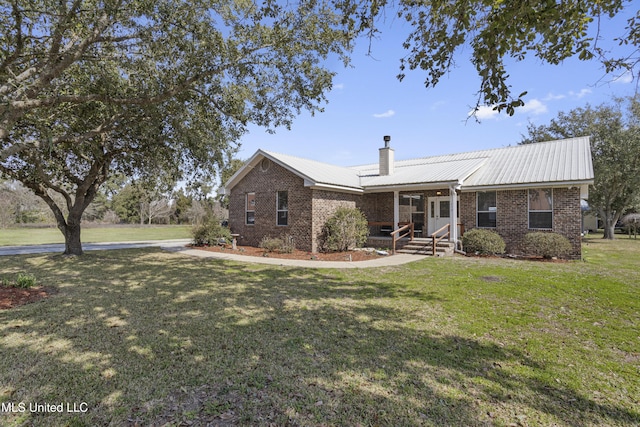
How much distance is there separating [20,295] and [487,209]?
16434mm

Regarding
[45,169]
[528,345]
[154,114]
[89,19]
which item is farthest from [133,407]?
[45,169]

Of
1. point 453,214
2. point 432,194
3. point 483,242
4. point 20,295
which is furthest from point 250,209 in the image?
point 483,242

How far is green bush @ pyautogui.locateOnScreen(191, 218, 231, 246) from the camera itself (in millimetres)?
17234

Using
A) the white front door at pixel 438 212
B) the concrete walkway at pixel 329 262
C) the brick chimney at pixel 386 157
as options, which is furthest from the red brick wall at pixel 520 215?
the brick chimney at pixel 386 157

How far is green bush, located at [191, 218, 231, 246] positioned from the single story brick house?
2.92ft

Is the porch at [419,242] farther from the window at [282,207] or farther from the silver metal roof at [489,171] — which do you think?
the window at [282,207]

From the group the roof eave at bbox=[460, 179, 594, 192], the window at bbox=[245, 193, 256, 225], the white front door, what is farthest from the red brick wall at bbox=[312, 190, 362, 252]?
the roof eave at bbox=[460, 179, 594, 192]

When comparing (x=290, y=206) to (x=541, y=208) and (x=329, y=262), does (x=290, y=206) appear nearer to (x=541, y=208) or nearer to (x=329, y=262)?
(x=329, y=262)

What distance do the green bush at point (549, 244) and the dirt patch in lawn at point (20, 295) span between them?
15.7 metres

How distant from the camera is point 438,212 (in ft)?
53.2

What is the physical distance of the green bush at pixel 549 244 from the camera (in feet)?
40.1

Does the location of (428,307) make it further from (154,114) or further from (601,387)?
(154,114)

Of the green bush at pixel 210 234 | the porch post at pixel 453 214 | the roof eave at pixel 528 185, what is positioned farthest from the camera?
the green bush at pixel 210 234

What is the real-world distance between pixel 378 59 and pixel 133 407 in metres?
6.63
